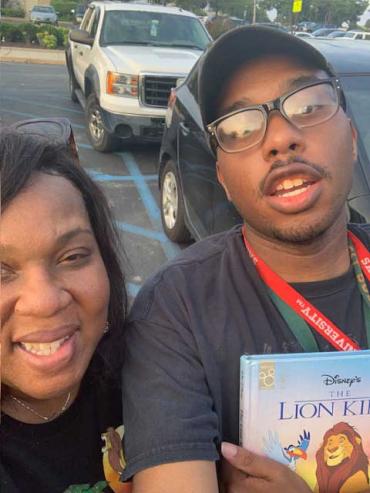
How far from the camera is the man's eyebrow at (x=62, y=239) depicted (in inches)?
46.3

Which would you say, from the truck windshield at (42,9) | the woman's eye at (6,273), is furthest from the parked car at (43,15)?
the woman's eye at (6,273)

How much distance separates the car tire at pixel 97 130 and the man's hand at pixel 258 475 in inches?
247

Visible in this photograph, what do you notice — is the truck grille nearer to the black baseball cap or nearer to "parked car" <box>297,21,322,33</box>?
the black baseball cap

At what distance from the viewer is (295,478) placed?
1369mm

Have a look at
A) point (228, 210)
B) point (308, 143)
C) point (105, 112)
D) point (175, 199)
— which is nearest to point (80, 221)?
point (308, 143)

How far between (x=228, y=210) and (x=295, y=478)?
6.34 feet

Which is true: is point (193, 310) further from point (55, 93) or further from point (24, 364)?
point (55, 93)

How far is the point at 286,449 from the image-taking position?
1.41 meters

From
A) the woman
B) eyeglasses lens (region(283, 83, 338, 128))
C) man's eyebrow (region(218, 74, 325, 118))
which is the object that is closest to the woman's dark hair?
the woman

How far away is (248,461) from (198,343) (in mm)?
300

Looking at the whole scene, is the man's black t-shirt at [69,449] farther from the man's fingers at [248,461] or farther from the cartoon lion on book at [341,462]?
the cartoon lion on book at [341,462]

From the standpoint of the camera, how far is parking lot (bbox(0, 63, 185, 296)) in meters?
4.70

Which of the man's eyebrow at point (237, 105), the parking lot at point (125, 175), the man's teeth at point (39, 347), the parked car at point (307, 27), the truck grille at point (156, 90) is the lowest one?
the parked car at point (307, 27)

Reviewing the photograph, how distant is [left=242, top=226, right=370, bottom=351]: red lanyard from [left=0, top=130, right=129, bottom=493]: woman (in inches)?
15.7
